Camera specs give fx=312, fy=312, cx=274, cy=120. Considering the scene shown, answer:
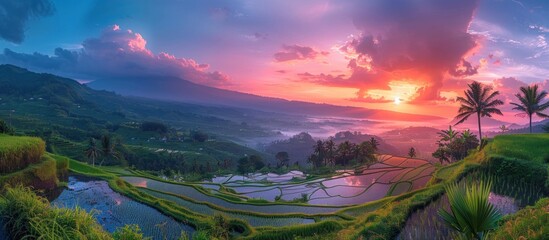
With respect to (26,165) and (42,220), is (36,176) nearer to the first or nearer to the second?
(26,165)

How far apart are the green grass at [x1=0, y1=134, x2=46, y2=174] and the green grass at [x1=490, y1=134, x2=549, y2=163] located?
3046cm

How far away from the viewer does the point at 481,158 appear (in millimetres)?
21172

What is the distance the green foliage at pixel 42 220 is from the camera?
6.73 metres

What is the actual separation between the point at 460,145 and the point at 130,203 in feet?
145

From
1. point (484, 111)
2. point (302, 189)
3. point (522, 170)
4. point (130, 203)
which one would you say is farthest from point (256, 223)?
point (484, 111)


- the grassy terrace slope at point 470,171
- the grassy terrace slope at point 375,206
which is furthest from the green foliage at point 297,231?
the grassy terrace slope at point 470,171

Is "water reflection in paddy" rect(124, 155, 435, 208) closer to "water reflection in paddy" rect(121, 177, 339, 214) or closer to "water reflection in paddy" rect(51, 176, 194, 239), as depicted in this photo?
"water reflection in paddy" rect(121, 177, 339, 214)

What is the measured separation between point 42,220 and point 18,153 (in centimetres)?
1665

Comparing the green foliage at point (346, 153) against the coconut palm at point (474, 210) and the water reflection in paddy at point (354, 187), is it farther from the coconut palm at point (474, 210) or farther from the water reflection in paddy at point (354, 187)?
the coconut palm at point (474, 210)

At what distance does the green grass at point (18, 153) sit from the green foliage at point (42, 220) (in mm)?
12874

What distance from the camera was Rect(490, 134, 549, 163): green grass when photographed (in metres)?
19.0

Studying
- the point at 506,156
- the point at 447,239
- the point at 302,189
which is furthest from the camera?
the point at 302,189

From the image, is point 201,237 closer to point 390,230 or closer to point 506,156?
point 390,230

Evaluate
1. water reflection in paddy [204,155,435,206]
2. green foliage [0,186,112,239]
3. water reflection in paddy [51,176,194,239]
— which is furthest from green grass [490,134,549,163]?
green foliage [0,186,112,239]
